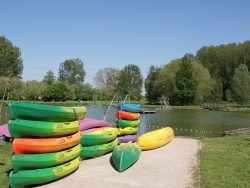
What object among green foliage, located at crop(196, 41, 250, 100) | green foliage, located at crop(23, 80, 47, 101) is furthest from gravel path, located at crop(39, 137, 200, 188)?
green foliage, located at crop(23, 80, 47, 101)

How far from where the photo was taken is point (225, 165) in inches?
387

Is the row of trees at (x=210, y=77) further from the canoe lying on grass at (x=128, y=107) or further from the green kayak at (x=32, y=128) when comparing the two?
the green kayak at (x=32, y=128)

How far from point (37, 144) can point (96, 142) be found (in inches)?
114

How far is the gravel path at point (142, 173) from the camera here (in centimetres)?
810

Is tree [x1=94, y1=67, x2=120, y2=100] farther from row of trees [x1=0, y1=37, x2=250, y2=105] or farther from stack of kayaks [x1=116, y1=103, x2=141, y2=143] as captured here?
stack of kayaks [x1=116, y1=103, x2=141, y2=143]

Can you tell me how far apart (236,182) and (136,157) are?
10.0 feet

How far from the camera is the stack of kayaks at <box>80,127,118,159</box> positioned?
1046cm

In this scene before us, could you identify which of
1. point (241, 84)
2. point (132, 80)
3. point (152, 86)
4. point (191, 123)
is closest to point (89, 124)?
point (191, 123)

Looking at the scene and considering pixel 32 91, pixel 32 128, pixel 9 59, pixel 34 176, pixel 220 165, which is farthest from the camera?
pixel 32 91

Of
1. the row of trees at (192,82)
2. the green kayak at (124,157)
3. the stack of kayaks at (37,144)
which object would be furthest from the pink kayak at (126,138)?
the row of trees at (192,82)

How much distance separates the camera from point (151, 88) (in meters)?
85.8

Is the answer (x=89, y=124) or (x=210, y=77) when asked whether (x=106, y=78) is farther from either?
(x=89, y=124)

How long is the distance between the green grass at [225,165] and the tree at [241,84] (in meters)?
56.1

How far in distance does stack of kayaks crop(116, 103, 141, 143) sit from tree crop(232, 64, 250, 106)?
187 feet
